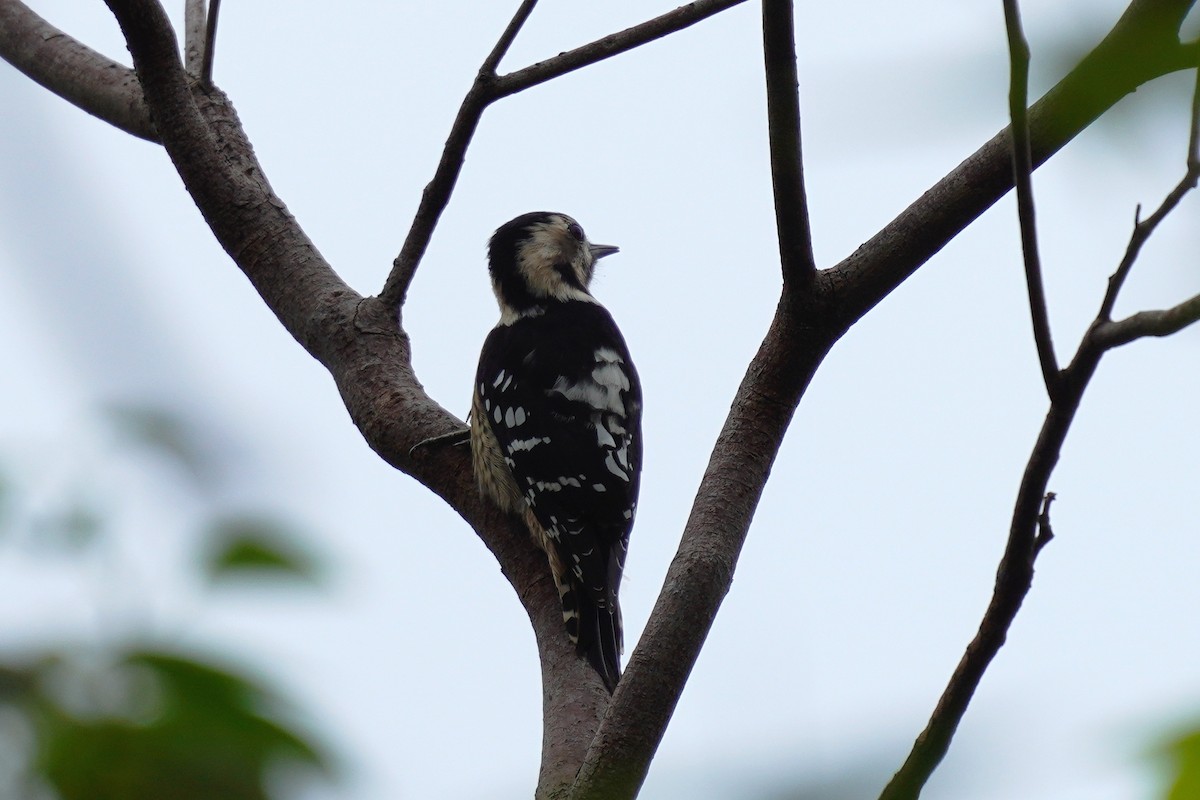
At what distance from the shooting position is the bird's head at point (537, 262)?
18.6 feet

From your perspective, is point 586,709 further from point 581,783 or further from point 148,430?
point 148,430

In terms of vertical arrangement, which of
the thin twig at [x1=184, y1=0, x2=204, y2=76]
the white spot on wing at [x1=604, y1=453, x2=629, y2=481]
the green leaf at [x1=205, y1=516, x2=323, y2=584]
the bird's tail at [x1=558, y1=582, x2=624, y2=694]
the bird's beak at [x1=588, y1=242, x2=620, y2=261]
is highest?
the bird's beak at [x1=588, y1=242, x2=620, y2=261]

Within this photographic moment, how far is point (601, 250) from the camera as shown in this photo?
6227 millimetres

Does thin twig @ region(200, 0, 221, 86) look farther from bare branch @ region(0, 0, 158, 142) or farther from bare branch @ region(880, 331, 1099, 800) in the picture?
bare branch @ region(880, 331, 1099, 800)

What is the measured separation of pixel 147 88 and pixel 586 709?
2.27m

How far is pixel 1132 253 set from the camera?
1840 mm

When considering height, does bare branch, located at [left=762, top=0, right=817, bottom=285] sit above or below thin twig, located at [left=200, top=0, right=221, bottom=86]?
below

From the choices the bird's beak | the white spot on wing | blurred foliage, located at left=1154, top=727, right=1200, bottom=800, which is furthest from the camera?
the bird's beak

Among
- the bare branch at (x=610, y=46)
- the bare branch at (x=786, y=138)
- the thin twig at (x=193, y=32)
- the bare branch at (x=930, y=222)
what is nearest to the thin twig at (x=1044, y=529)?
the bare branch at (x=930, y=222)

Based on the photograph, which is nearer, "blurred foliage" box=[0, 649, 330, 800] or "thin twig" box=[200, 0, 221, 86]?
"blurred foliage" box=[0, 649, 330, 800]

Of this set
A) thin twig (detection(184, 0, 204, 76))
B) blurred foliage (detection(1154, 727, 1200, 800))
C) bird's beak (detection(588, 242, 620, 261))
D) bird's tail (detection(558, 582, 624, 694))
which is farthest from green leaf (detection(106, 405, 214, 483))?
bird's beak (detection(588, 242, 620, 261))

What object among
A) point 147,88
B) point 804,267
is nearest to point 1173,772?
point 804,267

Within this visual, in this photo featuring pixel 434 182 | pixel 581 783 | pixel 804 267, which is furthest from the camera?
pixel 434 182

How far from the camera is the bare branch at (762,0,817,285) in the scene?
244 centimetres
